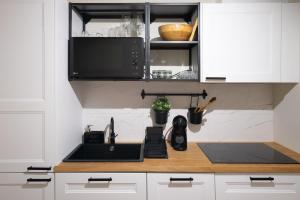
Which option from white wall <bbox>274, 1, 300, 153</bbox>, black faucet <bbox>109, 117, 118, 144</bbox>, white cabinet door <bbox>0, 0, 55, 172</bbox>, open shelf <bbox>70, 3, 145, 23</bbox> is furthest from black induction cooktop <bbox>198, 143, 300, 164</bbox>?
open shelf <bbox>70, 3, 145, 23</bbox>

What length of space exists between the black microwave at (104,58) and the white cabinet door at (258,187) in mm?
968

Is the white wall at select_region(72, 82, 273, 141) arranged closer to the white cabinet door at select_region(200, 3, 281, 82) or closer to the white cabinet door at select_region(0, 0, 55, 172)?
the white cabinet door at select_region(200, 3, 281, 82)

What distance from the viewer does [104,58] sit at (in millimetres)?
1762

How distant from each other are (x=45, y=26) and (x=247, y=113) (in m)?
1.83

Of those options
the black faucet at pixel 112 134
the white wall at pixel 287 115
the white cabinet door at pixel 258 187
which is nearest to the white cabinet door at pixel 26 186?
the black faucet at pixel 112 134

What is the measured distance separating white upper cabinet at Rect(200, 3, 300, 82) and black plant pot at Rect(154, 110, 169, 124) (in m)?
0.53

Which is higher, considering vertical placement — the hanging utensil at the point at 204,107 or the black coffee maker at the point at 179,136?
the hanging utensil at the point at 204,107

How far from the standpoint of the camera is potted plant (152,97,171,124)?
6.68 feet

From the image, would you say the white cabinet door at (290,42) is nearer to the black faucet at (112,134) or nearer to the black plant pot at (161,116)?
the black plant pot at (161,116)

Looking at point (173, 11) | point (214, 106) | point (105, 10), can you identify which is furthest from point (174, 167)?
point (105, 10)

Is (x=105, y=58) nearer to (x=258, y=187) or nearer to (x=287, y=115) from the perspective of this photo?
(x=258, y=187)

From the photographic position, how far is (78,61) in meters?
1.77

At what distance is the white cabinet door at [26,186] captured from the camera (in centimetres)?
153

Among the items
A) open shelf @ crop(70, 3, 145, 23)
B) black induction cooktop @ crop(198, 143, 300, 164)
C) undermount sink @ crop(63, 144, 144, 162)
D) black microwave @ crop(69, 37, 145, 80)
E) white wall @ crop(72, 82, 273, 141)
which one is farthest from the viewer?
white wall @ crop(72, 82, 273, 141)
